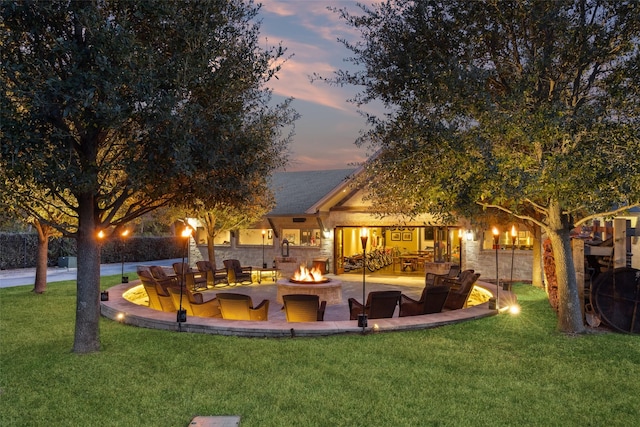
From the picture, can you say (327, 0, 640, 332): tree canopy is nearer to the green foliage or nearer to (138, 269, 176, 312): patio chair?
the green foliage

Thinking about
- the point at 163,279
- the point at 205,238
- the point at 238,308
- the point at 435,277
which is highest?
the point at 205,238

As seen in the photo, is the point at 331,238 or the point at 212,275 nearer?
the point at 212,275

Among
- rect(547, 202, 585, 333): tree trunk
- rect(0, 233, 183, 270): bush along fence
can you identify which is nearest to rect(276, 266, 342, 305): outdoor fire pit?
rect(547, 202, 585, 333): tree trunk

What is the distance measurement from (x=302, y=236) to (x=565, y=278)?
666 inches

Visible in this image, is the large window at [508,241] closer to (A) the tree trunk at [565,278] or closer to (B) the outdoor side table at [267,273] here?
(B) the outdoor side table at [267,273]

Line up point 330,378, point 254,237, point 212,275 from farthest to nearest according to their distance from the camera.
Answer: point 254,237 → point 212,275 → point 330,378

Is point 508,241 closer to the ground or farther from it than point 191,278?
farther from it

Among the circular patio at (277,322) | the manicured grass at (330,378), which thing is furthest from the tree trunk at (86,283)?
the circular patio at (277,322)

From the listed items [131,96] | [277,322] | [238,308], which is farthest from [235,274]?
[131,96]

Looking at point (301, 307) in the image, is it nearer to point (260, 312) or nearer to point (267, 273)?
point (260, 312)

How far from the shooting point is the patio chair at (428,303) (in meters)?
12.2

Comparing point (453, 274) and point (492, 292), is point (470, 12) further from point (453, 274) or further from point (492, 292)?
point (453, 274)

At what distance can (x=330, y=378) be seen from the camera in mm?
7359

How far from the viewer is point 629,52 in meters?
10.2
